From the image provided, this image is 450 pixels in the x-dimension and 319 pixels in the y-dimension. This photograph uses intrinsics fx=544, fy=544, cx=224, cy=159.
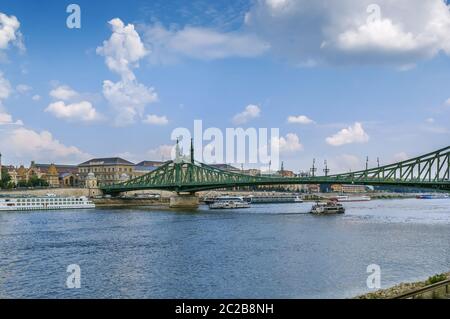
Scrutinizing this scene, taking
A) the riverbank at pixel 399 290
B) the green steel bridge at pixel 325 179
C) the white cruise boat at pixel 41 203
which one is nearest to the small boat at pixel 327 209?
the green steel bridge at pixel 325 179

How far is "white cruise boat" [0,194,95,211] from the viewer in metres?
72.2

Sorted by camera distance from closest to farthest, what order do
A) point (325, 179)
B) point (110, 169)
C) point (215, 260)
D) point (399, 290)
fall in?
point (399, 290) < point (215, 260) < point (325, 179) < point (110, 169)

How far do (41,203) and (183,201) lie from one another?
20413mm

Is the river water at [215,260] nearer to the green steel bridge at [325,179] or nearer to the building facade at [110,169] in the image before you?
the green steel bridge at [325,179]

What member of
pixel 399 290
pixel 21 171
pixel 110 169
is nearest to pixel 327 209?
pixel 399 290

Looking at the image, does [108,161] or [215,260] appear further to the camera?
[108,161]

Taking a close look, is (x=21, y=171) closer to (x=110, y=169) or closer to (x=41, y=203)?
(x=110, y=169)

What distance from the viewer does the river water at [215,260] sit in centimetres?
1966

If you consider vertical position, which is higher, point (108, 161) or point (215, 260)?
point (108, 161)

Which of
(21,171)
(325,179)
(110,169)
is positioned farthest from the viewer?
(110,169)

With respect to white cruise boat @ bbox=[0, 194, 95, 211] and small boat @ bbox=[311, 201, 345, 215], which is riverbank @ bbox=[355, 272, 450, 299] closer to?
small boat @ bbox=[311, 201, 345, 215]

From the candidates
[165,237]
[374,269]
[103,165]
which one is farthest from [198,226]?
[103,165]

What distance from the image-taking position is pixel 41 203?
250ft
